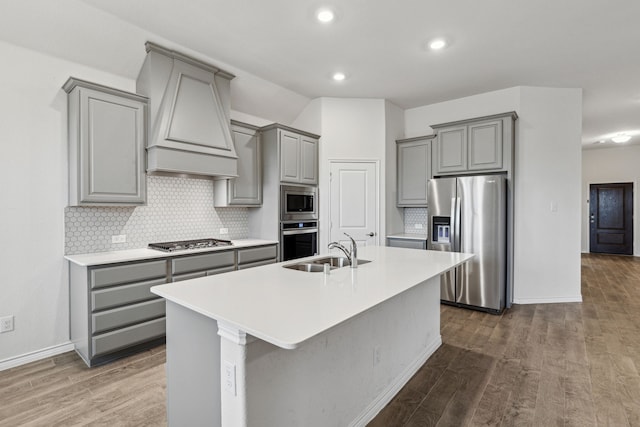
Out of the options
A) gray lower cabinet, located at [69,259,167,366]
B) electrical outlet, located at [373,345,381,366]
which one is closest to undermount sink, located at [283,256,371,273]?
electrical outlet, located at [373,345,381,366]

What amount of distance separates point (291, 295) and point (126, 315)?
1946mm

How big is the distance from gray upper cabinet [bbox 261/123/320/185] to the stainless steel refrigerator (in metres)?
1.72

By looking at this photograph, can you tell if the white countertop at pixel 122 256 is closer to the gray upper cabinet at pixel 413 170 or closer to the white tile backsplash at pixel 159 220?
the white tile backsplash at pixel 159 220

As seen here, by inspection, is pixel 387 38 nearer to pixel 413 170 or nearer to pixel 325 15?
pixel 325 15

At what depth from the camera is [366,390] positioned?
1969 millimetres

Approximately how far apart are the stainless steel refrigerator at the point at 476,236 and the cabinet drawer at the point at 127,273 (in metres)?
3.26

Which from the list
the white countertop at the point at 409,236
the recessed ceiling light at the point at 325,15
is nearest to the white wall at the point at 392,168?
the white countertop at the point at 409,236

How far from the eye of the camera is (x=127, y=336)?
9.02 ft

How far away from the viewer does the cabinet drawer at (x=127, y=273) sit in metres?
2.59

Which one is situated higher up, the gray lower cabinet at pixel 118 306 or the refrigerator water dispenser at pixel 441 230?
the refrigerator water dispenser at pixel 441 230

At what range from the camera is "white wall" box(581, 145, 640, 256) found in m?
7.75

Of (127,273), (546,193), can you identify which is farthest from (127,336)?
(546,193)

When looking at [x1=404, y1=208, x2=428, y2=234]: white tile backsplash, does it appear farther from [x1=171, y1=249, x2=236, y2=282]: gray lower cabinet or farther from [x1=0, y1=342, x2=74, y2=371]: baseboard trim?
[x1=0, y1=342, x2=74, y2=371]: baseboard trim

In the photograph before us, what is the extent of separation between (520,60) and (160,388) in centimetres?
458
